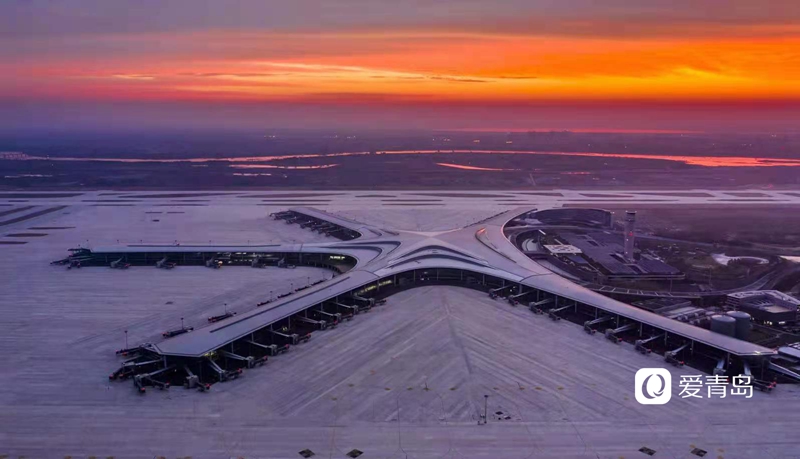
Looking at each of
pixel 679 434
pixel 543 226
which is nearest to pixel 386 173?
pixel 543 226

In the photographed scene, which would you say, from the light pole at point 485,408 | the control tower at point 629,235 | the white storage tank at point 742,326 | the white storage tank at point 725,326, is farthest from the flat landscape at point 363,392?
the control tower at point 629,235

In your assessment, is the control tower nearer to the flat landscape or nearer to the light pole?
the flat landscape

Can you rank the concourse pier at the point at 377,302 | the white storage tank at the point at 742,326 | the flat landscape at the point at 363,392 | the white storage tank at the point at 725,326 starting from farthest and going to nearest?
the white storage tank at the point at 742,326
the white storage tank at the point at 725,326
the concourse pier at the point at 377,302
the flat landscape at the point at 363,392

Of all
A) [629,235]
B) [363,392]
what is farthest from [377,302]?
[629,235]

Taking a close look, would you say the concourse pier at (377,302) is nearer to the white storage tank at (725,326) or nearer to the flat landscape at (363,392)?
the white storage tank at (725,326)

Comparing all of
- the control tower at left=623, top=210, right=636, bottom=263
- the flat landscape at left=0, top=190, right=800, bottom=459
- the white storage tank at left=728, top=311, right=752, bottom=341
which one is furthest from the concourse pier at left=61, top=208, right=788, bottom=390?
the control tower at left=623, top=210, right=636, bottom=263

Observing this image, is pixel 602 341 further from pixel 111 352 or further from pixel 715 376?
pixel 111 352

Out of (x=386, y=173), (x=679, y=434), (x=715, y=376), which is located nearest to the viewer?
(x=679, y=434)
